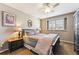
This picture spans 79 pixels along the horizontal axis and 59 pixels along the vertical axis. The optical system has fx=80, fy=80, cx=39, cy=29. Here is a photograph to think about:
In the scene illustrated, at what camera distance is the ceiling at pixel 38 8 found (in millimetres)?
1625

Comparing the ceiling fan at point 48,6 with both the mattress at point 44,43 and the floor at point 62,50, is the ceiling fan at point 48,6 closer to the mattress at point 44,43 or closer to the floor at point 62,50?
the mattress at point 44,43

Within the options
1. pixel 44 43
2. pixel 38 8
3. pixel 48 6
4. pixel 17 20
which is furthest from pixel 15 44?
pixel 48 6

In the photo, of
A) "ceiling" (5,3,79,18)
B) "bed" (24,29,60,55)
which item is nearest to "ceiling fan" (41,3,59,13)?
"ceiling" (5,3,79,18)

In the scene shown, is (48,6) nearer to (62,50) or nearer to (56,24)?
(56,24)

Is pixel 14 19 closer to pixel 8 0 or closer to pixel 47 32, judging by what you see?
pixel 8 0

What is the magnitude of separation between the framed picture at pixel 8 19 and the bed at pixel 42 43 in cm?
44

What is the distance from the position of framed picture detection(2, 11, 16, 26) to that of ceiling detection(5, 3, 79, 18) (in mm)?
196

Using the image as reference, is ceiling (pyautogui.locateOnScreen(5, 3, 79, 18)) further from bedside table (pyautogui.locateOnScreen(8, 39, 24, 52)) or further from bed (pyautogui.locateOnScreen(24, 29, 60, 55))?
bedside table (pyautogui.locateOnScreen(8, 39, 24, 52))

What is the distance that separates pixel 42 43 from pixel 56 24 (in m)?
0.52

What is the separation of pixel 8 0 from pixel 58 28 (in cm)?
121

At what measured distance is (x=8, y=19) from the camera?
5.45ft

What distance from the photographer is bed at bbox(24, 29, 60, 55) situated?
159 centimetres

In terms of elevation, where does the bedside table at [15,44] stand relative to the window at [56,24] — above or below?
below

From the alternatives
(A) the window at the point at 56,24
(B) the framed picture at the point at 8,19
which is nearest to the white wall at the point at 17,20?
(B) the framed picture at the point at 8,19
